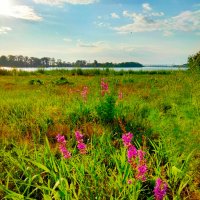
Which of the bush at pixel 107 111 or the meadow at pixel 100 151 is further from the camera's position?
the bush at pixel 107 111

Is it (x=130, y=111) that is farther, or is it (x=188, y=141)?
(x=130, y=111)

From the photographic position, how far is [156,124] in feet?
15.5

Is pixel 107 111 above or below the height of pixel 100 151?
above

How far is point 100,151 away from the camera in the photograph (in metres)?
3.46

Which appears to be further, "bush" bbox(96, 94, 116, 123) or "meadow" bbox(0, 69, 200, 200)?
"bush" bbox(96, 94, 116, 123)

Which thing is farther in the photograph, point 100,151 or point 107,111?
point 107,111

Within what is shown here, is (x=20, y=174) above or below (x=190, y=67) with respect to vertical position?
below

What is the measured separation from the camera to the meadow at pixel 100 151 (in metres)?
2.72

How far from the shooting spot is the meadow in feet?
8.93

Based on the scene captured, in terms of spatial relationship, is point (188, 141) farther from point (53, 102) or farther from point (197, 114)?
point (53, 102)

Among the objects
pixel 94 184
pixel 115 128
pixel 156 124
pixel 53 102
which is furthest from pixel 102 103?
pixel 94 184

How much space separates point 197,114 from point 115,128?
1.28m

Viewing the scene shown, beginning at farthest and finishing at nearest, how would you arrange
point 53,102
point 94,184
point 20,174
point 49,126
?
point 53,102
point 49,126
point 20,174
point 94,184

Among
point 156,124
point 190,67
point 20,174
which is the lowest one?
point 20,174
